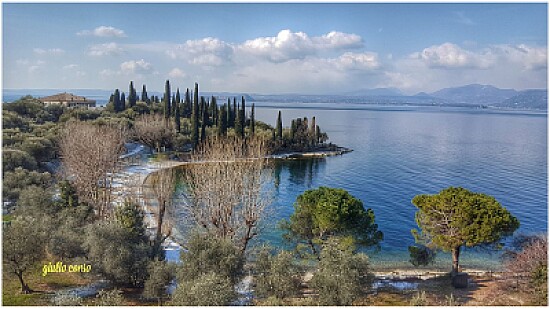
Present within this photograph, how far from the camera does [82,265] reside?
462 inches

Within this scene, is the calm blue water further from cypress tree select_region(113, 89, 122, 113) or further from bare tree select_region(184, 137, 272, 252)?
cypress tree select_region(113, 89, 122, 113)

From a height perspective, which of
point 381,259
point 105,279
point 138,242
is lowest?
point 381,259

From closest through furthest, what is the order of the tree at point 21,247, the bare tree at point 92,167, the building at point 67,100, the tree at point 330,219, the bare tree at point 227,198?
the tree at point 21,247
the tree at point 330,219
the bare tree at point 227,198
the bare tree at point 92,167
the building at point 67,100

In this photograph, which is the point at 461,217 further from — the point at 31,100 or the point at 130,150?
the point at 31,100

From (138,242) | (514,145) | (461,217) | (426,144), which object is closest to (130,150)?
(138,242)

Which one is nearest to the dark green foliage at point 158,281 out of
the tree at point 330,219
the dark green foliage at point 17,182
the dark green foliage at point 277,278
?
the dark green foliage at point 277,278

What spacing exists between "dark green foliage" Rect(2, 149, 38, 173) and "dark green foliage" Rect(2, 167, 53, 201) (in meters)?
1.38

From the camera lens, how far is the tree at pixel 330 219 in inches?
524

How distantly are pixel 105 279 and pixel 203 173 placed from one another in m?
5.12

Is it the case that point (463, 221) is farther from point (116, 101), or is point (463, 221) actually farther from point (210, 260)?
point (116, 101)

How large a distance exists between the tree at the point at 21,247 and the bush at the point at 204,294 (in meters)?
4.61

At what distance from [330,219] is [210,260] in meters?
4.16

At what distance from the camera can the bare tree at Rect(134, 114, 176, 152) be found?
38.0m

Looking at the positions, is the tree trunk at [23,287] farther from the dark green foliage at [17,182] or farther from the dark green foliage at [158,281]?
the dark green foliage at [17,182]
